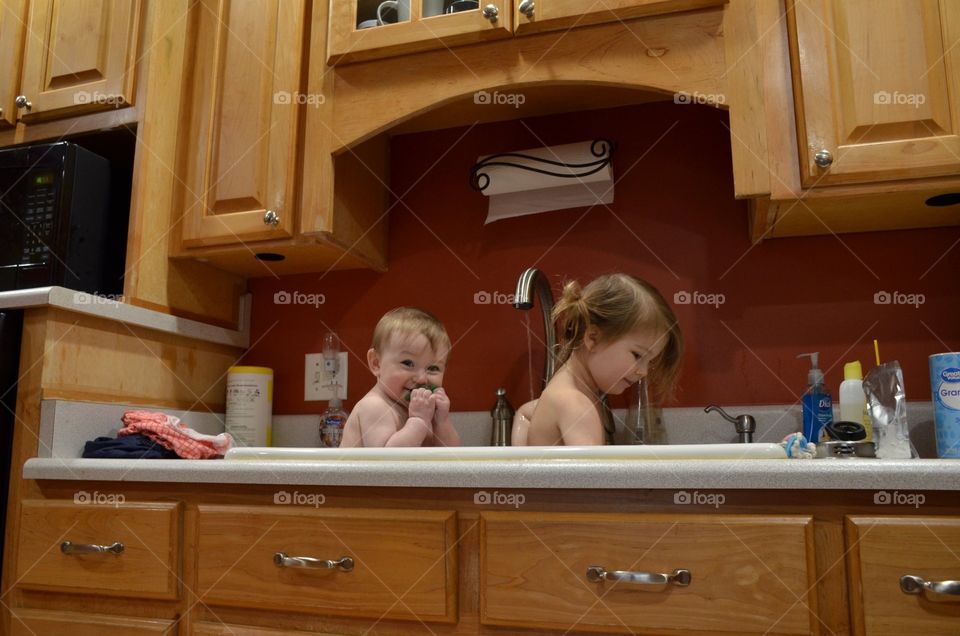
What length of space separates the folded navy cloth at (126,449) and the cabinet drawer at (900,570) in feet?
3.82

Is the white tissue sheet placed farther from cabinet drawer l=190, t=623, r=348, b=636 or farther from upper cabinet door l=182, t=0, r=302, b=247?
cabinet drawer l=190, t=623, r=348, b=636

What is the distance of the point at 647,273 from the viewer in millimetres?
1572

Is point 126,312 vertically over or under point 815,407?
over

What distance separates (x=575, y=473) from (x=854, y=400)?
656 mm

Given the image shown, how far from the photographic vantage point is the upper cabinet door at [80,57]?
64.4 inches

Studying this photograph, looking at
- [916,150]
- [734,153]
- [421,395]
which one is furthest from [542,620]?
[916,150]

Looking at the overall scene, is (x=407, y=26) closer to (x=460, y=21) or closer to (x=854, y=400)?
(x=460, y=21)

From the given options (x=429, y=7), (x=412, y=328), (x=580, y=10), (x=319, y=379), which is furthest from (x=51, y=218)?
(x=580, y=10)

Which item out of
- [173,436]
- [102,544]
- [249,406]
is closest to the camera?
[102,544]

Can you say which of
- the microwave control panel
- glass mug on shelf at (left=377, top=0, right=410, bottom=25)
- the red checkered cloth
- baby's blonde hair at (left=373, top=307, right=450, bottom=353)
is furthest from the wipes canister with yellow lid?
glass mug on shelf at (left=377, top=0, right=410, bottom=25)

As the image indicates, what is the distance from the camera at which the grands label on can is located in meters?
1.15

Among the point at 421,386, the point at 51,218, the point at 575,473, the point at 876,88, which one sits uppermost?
the point at 876,88

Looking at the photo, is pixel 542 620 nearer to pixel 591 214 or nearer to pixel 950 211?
pixel 591 214

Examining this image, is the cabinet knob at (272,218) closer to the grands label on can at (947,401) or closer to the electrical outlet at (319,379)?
the electrical outlet at (319,379)
